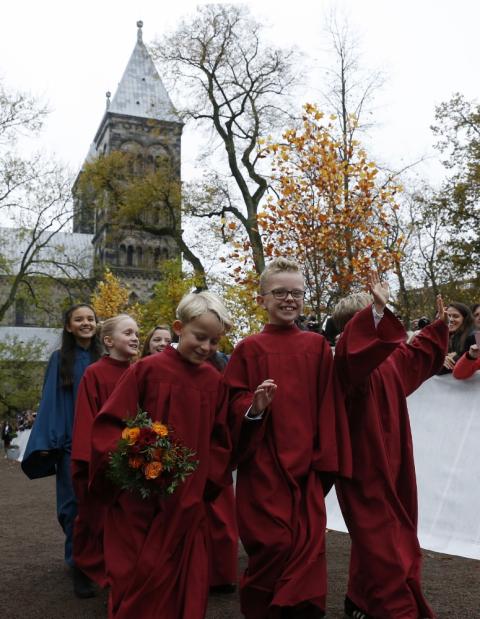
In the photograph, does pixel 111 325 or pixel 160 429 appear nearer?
pixel 160 429

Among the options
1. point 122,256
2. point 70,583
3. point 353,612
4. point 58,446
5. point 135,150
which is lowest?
point 70,583

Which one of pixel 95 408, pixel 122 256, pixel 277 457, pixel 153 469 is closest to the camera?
pixel 153 469

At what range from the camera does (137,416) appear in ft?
12.2

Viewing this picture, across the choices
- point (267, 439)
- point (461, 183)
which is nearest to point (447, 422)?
point (267, 439)

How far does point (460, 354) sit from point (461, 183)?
66.2 ft

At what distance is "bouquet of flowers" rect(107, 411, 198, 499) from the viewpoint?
3566mm

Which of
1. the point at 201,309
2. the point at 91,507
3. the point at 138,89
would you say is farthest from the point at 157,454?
the point at 138,89

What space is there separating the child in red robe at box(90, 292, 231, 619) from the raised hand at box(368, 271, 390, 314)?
2.76 feet

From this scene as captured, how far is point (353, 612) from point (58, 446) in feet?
8.67

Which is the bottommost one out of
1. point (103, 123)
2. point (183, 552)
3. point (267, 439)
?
point (183, 552)

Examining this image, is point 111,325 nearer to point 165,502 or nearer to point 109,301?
point 165,502

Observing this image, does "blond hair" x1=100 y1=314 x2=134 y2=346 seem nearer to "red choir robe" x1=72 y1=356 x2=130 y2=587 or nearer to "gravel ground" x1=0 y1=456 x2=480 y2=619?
"red choir robe" x1=72 y1=356 x2=130 y2=587

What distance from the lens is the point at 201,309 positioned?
404 cm

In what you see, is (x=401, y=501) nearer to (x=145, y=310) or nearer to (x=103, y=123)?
(x=145, y=310)
